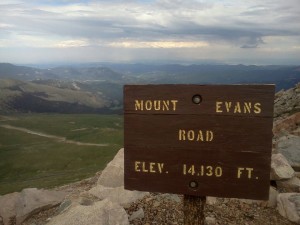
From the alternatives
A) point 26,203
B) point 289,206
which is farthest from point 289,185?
point 26,203

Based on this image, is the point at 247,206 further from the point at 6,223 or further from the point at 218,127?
the point at 6,223

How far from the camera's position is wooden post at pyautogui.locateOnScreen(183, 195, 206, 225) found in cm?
758

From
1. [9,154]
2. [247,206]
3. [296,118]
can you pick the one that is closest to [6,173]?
[9,154]

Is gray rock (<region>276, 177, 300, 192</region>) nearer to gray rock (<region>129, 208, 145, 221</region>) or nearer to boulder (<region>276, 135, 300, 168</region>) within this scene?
boulder (<region>276, 135, 300, 168</region>)

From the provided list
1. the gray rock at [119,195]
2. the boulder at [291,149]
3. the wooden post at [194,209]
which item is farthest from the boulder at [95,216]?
the boulder at [291,149]

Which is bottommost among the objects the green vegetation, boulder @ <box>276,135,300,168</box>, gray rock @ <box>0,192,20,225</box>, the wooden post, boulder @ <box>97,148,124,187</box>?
the green vegetation

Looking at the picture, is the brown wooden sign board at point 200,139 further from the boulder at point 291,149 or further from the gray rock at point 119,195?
the boulder at point 291,149

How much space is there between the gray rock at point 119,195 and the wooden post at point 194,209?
5.49 meters

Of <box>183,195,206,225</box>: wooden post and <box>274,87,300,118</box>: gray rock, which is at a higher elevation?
<box>183,195,206,225</box>: wooden post

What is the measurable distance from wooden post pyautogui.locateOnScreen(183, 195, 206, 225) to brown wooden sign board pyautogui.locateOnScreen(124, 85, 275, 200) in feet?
1.69

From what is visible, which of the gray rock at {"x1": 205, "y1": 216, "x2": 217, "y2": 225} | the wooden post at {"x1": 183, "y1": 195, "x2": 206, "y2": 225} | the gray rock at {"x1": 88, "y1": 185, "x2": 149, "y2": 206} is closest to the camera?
the wooden post at {"x1": 183, "y1": 195, "x2": 206, "y2": 225}

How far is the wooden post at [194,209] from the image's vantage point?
7.58 metres

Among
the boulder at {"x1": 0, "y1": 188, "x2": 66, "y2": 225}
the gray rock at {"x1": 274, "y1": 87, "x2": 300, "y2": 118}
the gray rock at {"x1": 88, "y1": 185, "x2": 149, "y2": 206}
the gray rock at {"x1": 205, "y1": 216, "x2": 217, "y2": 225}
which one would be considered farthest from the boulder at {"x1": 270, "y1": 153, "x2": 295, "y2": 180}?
the gray rock at {"x1": 274, "y1": 87, "x2": 300, "y2": 118}

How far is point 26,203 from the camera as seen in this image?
631 inches
